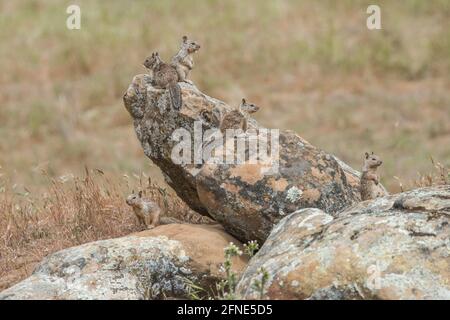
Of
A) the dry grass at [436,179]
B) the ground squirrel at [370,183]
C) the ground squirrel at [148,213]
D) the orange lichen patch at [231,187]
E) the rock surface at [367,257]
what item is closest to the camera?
the rock surface at [367,257]

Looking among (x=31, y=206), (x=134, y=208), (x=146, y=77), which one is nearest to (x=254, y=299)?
(x=134, y=208)

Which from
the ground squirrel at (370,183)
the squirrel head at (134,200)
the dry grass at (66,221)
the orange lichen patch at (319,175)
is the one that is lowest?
the dry grass at (66,221)

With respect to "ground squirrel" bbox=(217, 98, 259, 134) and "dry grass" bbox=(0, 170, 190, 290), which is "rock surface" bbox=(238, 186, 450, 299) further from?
"dry grass" bbox=(0, 170, 190, 290)

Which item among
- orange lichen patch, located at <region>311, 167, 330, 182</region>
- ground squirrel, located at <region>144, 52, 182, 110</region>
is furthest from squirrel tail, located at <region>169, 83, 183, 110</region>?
orange lichen patch, located at <region>311, 167, 330, 182</region>

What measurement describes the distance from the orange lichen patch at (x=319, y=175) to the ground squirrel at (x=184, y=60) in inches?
72.3

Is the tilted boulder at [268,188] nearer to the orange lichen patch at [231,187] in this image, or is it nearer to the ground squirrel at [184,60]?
the orange lichen patch at [231,187]

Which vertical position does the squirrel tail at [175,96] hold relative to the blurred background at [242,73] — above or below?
above

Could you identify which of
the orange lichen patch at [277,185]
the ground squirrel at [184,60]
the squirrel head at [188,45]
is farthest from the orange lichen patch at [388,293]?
the squirrel head at [188,45]

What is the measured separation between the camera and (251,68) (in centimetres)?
2400

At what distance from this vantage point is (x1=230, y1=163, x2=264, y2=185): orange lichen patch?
8.26 metres

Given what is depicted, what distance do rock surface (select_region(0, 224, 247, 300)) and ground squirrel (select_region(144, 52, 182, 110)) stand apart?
1225 millimetres

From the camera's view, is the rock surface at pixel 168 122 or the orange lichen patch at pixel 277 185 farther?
the rock surface at pixel 168 122

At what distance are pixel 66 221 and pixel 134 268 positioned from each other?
2235mm

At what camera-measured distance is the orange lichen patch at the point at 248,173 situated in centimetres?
826
